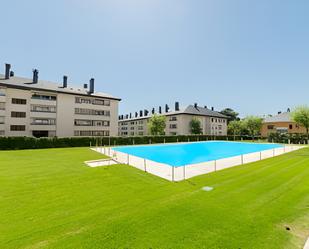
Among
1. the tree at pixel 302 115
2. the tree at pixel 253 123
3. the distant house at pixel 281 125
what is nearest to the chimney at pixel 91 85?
the tree at pixel 302 115

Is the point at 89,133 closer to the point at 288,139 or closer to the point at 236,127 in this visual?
the point at 288,139

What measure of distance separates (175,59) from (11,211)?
25470 mm

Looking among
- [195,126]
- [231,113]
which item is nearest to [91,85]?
[195,126]

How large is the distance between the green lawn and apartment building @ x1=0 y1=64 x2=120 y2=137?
2612 cm

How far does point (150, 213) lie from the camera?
5.57 metres

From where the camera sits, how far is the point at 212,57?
25109mm

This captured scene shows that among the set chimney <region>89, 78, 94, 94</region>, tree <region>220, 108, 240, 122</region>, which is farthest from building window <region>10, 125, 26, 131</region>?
tree <region>220, 108, 240, 122</region>

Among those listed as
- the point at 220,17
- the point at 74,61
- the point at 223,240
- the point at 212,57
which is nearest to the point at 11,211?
the point at 223,240

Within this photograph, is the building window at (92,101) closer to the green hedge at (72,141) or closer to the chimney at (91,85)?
the chimney at (91,85)

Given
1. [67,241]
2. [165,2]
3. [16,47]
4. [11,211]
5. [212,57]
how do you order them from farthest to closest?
[212,57] < [16,47] < [165,2] < [11,211] < [67,241]

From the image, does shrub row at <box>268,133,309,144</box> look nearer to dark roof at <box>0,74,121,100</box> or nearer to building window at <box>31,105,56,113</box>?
dark roof at <box>0,74,121,100</box>

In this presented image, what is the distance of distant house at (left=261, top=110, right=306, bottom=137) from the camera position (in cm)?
5253

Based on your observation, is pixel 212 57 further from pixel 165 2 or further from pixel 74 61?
pixel 74 61

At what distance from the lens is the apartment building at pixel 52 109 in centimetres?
2958
